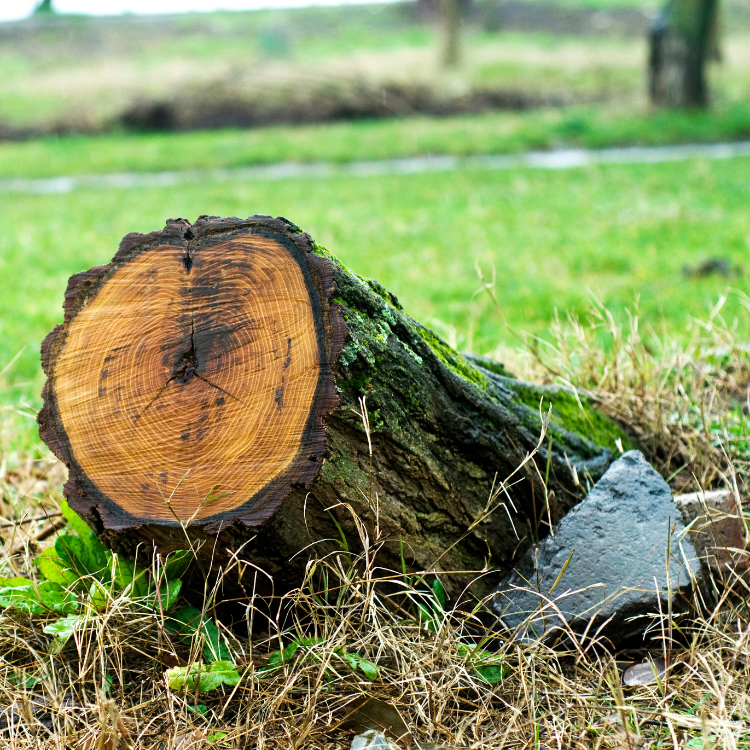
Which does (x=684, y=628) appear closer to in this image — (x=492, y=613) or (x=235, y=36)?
(x=492, y=613)

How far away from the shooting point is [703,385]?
122 inches

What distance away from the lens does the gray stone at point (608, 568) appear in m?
2.03

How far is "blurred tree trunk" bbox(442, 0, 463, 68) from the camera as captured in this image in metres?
21.2

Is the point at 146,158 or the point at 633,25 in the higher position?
the point at 633,25

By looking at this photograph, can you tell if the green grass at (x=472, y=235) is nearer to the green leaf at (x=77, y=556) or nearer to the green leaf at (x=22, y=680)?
the green leaf at (x=77, y=556)

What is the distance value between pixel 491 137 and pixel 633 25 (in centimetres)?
2283

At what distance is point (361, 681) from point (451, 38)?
21.8m

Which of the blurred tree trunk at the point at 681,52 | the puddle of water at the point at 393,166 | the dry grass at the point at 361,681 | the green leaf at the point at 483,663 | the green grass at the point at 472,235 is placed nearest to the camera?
the dry grass at the point at 361,681

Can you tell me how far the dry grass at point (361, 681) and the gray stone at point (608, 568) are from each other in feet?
0.26

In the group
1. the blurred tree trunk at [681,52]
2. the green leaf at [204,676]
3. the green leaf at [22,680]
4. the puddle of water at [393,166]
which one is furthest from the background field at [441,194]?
the green leaf at [204,676]

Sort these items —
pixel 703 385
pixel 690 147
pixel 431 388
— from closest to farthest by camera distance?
1. pixel 431 388
2. pixel 703 385
3. pixel 690 147

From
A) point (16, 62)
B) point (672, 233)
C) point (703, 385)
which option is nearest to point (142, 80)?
point (16, 62)

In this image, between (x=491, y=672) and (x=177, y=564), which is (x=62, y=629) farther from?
(x=491, y=672)

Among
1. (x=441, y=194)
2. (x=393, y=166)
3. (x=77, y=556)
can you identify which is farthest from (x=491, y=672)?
(x=393, y=166)
